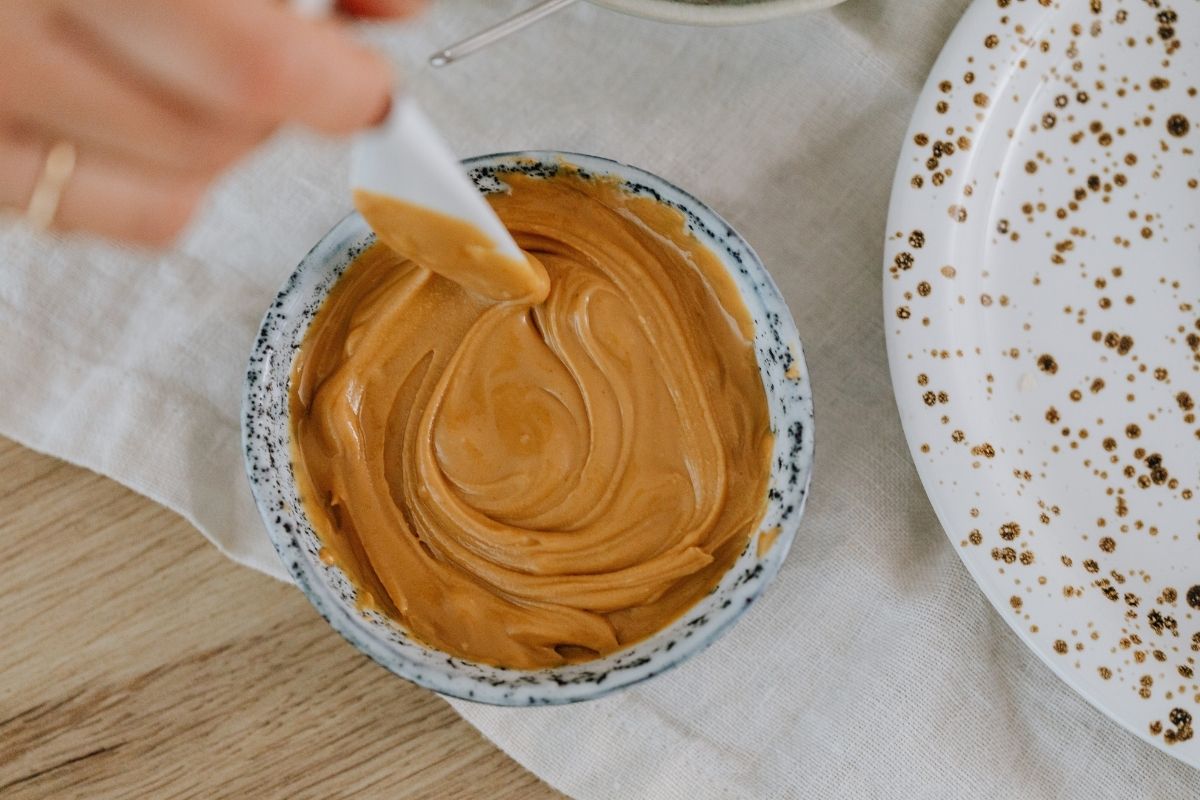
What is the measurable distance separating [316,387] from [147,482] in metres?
0.20

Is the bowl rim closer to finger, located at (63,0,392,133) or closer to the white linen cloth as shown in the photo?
the white linen cloth

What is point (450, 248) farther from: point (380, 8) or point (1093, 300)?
point (1093, 300)

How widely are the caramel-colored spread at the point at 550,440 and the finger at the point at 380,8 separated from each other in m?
0.21

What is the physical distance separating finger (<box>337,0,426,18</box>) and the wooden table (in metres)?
0.52

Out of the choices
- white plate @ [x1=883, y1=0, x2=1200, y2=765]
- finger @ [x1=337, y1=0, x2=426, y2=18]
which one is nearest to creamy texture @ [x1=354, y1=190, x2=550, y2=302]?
finger @ [x1=337, y1=0, x2=426, y2=18]

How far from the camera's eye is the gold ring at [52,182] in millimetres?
574

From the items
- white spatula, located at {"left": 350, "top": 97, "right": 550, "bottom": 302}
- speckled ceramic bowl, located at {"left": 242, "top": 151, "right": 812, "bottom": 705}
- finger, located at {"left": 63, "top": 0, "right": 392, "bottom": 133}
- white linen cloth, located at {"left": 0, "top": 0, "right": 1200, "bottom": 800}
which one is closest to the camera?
finger, located at {"left": 63, "top": 0, "right": 392, "bottom": 133}

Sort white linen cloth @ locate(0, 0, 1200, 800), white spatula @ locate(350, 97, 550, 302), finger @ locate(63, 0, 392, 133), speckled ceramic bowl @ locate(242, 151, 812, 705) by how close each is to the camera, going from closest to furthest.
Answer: finger @ locate(63, 0, 392, 133), white spatula @ locate(350, 97, 550, 302), speckled ceramic bowl @ locate(242, 151, 812, 705), white linen cloth @ locate(0, 0, 1200, 800)

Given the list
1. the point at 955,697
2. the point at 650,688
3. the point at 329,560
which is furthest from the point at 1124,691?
the point at 329,560

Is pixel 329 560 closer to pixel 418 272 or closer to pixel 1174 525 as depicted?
pixel 418 272

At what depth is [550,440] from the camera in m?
0.85

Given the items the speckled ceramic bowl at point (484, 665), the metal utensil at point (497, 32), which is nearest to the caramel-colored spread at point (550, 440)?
the speckled ceramic bowl at point (484, 665)

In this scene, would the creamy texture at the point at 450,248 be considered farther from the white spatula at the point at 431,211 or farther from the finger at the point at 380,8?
the finger at the point at 380,8

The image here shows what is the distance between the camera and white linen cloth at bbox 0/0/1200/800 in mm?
920
